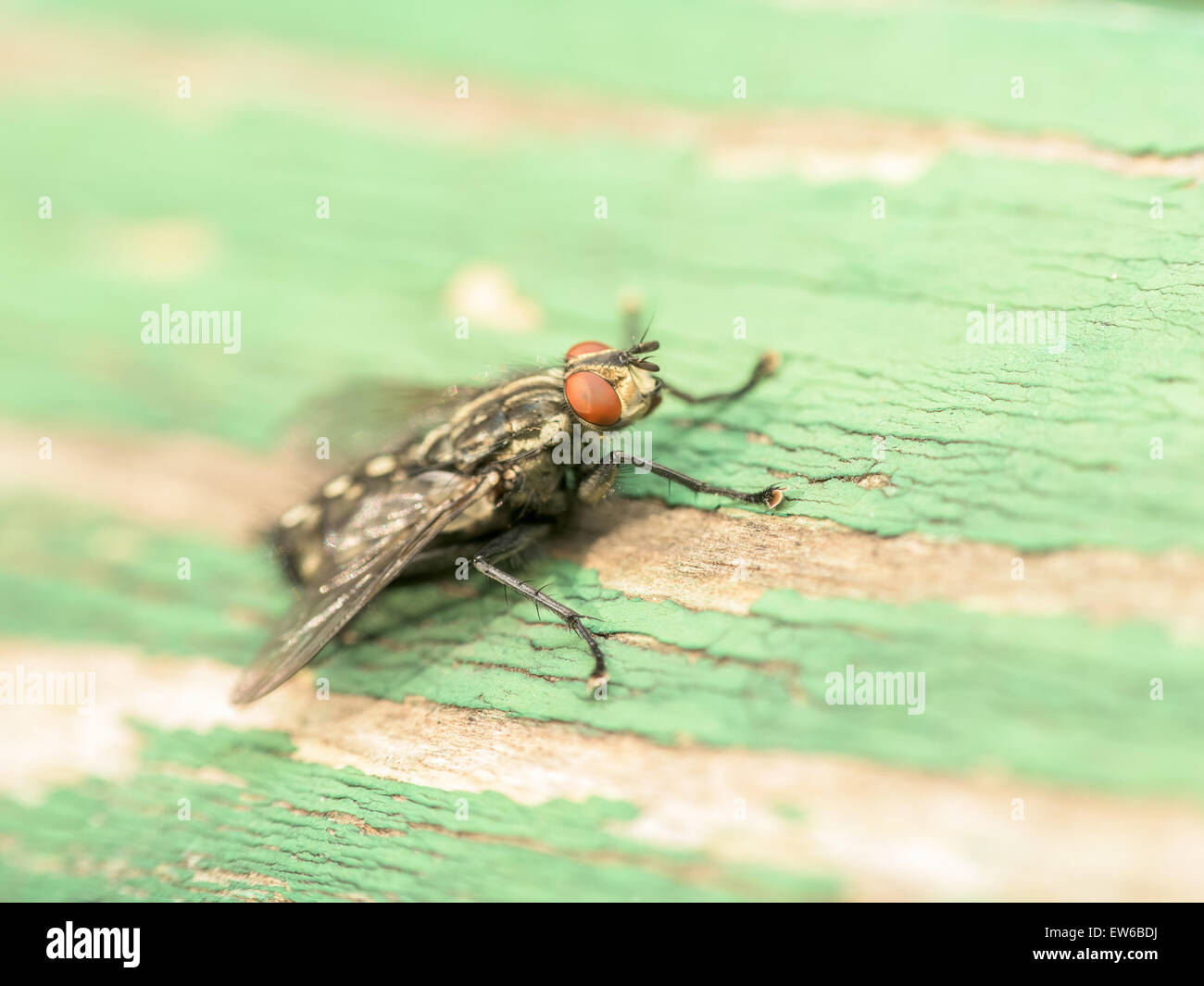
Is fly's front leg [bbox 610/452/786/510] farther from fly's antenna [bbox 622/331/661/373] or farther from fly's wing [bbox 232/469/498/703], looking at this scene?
fly's wing [bbox 232/469/498/703]

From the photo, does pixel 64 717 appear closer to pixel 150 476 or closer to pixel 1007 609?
pixel 150 476

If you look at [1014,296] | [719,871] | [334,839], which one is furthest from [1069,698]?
[334,839]

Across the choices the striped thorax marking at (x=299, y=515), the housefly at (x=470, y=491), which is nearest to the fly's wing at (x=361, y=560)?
the housefly at (x=470, y=491)

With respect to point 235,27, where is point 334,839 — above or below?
below

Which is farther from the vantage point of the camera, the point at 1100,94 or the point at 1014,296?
the point at 1100,94

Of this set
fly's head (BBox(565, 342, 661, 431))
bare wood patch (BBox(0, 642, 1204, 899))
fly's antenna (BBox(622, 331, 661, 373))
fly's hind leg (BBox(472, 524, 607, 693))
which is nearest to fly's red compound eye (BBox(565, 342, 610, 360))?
fly's head (BBox(565, 342, 661, 431))

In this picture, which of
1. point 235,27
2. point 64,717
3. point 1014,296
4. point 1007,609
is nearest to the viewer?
point 1007,609

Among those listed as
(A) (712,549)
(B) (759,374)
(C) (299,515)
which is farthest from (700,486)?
(C) (299,515)
